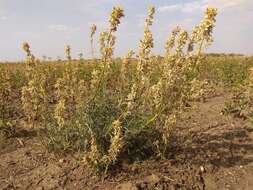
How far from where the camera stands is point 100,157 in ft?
15.0

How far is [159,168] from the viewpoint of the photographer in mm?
4793

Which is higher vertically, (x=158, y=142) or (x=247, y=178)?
(x=158, y=142)

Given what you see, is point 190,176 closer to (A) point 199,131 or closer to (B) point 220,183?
(B) point 220,183

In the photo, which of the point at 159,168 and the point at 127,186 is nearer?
the point at 127,186

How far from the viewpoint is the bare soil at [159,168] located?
456 centimetres

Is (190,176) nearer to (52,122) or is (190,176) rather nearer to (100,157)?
(100,157)

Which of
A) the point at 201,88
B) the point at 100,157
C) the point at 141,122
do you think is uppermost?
the point at 201,88

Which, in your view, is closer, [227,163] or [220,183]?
[220,183]

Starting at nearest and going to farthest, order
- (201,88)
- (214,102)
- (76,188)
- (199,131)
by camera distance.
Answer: (76,188)
(201,88)
(199,131)
(214,102)

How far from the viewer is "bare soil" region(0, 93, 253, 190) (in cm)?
456

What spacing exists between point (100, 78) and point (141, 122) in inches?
26.2

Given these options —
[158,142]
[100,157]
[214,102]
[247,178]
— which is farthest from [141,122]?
[214,102]

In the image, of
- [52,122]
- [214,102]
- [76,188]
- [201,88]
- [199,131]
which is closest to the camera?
[76,188]

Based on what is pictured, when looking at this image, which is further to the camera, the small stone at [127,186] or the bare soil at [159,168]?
the bare soil at [159,168]
